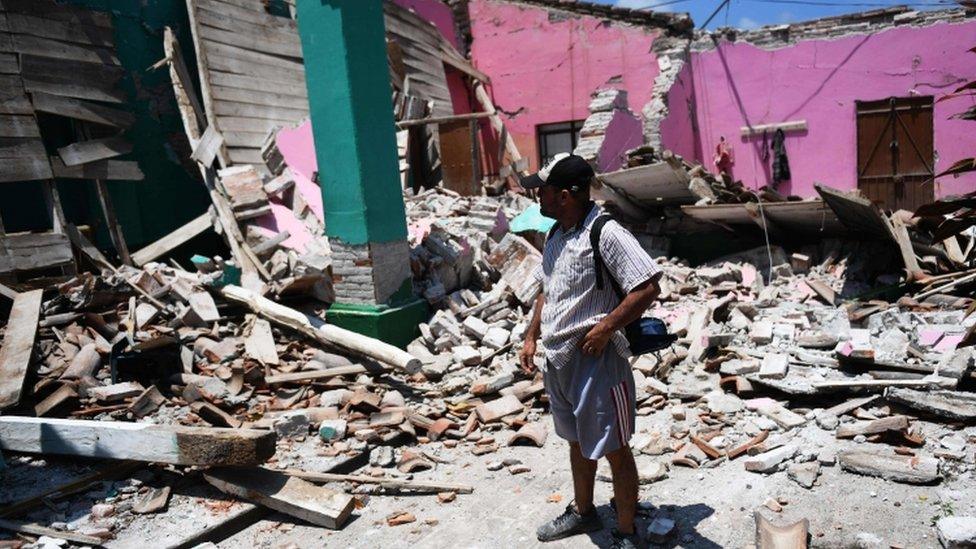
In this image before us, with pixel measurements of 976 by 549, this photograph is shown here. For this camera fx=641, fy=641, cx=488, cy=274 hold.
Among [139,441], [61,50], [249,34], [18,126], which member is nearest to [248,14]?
[249,34]

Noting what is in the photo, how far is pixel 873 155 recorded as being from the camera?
40.6 feet

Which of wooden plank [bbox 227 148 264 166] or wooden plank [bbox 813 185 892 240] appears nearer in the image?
wooden plank [bbox 813 185 892 240]

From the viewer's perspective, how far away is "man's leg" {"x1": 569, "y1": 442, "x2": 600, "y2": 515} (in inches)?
131

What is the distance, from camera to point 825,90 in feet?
41.4

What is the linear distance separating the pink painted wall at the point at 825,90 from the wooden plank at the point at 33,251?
1056 cm

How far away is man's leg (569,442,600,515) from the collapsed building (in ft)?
1.41

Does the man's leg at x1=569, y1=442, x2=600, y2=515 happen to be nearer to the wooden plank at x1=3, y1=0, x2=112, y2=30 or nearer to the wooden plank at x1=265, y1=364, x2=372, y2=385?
the wooden plank at x1=265, y1=364, x2=372, y2=385

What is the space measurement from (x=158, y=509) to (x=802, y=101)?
13.2m

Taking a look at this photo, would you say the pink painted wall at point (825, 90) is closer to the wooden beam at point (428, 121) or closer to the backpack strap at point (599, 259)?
the wooden beam at point (428, 121)

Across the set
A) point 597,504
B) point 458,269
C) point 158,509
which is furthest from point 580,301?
point 458,269

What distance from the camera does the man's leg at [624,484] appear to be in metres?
3.10

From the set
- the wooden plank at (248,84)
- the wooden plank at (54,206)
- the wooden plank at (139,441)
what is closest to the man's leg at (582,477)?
the wooden plank at (139,441)

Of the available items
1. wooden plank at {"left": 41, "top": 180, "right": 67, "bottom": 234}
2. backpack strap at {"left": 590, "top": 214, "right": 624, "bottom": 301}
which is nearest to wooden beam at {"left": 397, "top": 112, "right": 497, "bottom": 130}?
wooden plank at {"left": 41, "top": 180, "right": 67, "bottom": 234}

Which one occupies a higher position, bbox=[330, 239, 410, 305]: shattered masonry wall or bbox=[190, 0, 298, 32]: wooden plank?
bbox=[190, 0, 298, 32]: wooden plank
